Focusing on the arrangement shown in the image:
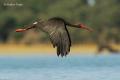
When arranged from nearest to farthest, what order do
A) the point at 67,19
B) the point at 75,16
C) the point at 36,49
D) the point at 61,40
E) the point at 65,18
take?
the point at 61,40 < the point at 36,49 < the point at 65,18 < the point at 67,19 < the point at 75,16

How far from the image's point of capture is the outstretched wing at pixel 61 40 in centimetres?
1394

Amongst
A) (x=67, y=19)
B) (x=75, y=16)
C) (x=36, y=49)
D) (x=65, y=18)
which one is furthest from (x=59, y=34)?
(x=75, y=16)

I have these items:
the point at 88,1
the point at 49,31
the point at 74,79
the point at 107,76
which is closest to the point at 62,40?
the point at 49,31

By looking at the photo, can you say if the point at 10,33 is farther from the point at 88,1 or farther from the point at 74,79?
the point at 74,79

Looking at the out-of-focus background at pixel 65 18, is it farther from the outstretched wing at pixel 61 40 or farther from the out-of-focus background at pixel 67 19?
the outstretched wing at pixel 61 40

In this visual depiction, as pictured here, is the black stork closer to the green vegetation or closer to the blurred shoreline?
the blurred shoreline

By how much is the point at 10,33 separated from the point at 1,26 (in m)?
1.18

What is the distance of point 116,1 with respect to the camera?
4681cm

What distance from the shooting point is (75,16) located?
44.1 metres

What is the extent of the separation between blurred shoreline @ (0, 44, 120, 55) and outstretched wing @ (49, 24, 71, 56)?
71.9 ft

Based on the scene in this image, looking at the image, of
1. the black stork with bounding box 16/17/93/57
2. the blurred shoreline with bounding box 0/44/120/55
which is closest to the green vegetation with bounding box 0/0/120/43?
the blurred shoreline with bounding box 0/44/120/55

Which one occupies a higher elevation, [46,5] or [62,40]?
[46,5]

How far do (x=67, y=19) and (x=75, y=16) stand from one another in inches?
40.4

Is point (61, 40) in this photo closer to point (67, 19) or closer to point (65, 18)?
point (65, 18)
